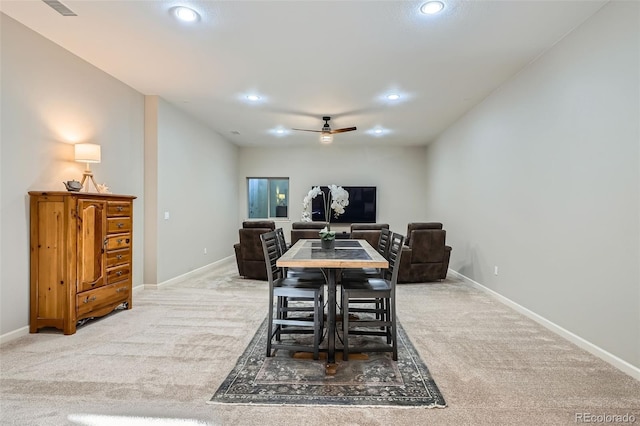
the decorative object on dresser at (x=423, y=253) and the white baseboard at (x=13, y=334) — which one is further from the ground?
the decorative object on dresser at (x=423, y=253)

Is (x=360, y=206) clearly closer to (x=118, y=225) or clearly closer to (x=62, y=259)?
(x=118, y=225)

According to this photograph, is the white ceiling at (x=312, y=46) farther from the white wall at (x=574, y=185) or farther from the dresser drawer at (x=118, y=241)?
the dresser drawer at (x=118, y=241)

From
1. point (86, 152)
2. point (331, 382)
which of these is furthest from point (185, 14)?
point (331, 382)

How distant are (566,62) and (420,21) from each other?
1.46 meters

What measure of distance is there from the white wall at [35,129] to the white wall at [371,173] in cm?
474

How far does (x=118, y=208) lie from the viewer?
3.80 meters

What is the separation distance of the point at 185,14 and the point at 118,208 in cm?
218

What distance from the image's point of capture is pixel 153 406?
200cm

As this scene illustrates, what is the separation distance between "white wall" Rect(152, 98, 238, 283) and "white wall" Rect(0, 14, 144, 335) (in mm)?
908

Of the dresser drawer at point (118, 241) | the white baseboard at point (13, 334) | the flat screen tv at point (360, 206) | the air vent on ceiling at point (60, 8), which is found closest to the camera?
the air vent on ceiling at point (60, 8)

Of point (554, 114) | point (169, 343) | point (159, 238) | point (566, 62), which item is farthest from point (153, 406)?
point (566, 62)

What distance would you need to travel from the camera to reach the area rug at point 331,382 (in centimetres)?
207

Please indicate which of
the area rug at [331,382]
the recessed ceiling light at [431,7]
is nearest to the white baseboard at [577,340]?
the area rug at [331,382]

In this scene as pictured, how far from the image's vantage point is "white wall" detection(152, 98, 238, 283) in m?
5.11
